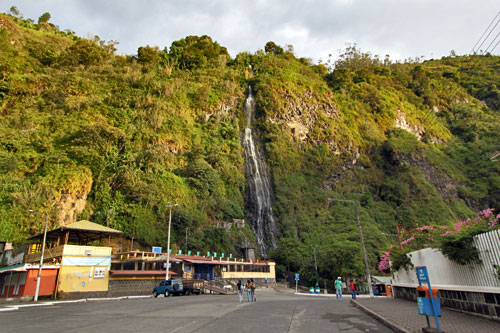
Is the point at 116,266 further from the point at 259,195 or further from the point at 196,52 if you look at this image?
the point at 196,52

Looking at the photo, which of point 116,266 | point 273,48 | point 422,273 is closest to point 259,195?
point 116,266

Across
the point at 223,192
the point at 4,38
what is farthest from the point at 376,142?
the point at 4,38

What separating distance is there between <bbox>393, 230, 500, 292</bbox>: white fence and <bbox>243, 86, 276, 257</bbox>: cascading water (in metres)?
36.3

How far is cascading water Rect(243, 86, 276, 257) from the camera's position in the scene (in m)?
49.0

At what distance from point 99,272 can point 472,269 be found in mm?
29112

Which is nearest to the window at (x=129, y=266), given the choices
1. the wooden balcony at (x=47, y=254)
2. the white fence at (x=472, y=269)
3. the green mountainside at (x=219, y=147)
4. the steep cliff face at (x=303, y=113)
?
the green mountainside at (x=219, y=147)

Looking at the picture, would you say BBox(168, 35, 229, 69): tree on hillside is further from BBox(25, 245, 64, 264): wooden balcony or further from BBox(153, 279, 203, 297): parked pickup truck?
BBox(153, 279, 203, 297): parked pickup truck

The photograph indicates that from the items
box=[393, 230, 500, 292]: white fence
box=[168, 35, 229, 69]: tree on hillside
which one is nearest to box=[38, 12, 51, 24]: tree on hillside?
box=[168, 35, 229, 69]: tree on hillside

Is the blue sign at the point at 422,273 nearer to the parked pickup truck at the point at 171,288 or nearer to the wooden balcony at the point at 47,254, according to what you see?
the parked pickup truck at the point at 171,288

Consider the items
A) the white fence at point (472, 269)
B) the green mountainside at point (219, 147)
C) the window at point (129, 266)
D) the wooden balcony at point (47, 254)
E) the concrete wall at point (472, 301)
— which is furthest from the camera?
the green mountainside at point (219, 147)

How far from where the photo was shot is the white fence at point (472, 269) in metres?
8.63

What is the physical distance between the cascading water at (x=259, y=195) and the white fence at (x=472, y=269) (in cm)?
3626

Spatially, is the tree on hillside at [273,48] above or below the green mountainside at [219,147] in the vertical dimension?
above

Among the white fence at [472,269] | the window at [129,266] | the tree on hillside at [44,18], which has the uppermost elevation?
the tree on hillside at [44,18]
